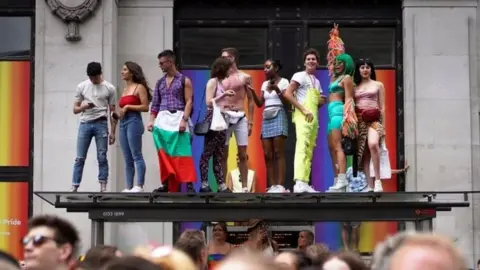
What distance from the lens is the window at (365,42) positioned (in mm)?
19906

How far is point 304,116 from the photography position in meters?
14.7

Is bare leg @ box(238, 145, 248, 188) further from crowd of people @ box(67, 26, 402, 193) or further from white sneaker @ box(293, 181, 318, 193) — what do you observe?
white sneaker @ box(293, 181, 318, 193)

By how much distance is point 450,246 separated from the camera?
3.90 meters

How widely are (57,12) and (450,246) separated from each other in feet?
51.7

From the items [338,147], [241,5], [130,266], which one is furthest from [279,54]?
[130,266]

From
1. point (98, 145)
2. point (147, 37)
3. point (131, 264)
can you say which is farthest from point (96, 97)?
point (131, 264)

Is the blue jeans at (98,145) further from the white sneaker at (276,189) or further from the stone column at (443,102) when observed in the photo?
the stone column at (443,102)

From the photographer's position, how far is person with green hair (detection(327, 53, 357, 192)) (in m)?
14.4

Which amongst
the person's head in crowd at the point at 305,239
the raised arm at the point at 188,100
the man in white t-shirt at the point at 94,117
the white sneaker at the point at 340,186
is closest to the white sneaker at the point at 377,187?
the white sneaker at the point at 340,186

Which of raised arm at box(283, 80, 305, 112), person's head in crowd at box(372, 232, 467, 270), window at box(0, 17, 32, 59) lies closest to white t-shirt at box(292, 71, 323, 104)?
raised arm at box(283, 80, 305, 112)

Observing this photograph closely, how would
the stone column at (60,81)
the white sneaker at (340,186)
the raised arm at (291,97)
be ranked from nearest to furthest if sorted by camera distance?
the raised arm at (291,97), the white sneaker at (340,186), the stone column at (60,81)

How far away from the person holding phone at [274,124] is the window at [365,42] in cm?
504

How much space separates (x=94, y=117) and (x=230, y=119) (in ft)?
6.54

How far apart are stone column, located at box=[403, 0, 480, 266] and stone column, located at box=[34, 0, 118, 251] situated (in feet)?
17.6
